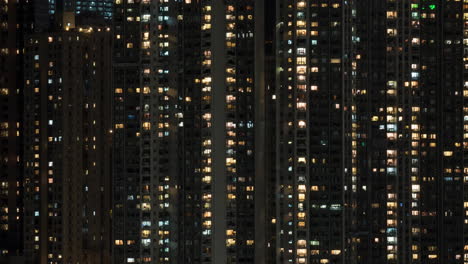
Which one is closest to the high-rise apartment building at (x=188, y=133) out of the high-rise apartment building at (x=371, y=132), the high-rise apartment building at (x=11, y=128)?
the high-rise apartment building at (x=371, y=132)

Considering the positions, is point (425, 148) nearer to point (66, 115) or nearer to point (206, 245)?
point (206, 245)

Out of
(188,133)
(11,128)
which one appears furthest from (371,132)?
(11,128)

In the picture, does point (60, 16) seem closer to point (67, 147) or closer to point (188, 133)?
point (67, 147)

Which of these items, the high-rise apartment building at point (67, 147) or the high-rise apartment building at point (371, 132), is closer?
the high-rise apartment building at point (371, 132)

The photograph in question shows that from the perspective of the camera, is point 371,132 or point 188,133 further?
point 371,132

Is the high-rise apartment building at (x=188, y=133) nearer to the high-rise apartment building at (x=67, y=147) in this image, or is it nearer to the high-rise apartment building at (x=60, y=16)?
the high-rise apartment building at (x=67, y=147)

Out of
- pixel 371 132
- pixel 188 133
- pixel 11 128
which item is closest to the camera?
pixel 188 133

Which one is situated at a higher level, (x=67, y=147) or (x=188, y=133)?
(x=188, y=133)
